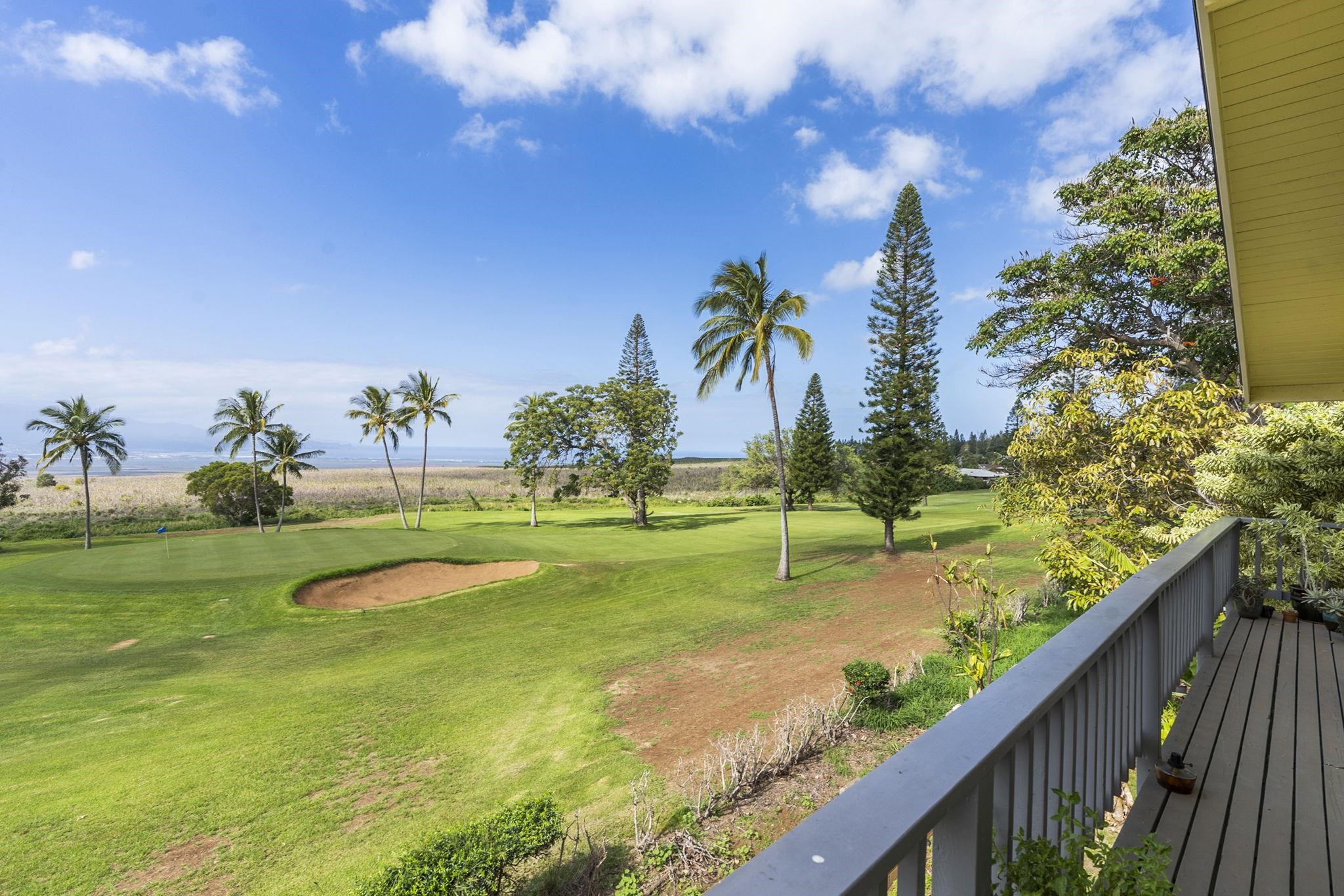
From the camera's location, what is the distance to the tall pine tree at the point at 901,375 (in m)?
18.9

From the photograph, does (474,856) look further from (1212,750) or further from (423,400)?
(423,400)

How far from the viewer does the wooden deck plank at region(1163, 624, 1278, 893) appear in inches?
66.1

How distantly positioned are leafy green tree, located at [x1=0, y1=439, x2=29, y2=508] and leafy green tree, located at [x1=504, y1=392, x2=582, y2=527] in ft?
58.9

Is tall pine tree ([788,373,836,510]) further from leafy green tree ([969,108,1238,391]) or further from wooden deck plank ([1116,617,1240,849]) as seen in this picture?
wooden deck plank ([1116,617,1240,849])

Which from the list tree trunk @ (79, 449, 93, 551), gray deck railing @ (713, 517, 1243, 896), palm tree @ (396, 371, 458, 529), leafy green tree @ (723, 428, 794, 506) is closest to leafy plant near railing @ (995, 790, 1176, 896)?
gray deck railing @ (713, 517, 1243, 896)

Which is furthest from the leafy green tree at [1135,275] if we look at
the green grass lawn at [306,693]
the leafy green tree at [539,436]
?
the leafy green tree at [539,436]

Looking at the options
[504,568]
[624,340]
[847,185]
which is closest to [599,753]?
[504,568]

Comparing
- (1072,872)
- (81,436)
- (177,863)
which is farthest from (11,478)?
(1072,872)

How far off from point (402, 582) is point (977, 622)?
1384cm

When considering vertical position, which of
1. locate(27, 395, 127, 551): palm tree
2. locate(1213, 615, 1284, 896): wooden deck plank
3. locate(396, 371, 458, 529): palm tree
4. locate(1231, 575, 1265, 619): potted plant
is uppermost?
locate(396, 371, 458, 529): palm tree

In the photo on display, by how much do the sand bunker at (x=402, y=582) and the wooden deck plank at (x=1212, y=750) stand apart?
46.7 feet

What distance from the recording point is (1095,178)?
12047 mm

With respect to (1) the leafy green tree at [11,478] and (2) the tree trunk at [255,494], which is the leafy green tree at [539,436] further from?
(1) the leafy green tree at [11,478]

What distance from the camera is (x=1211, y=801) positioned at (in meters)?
2.01
